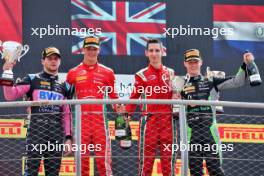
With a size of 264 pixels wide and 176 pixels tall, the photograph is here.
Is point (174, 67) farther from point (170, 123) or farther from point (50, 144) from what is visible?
point (50, 144)

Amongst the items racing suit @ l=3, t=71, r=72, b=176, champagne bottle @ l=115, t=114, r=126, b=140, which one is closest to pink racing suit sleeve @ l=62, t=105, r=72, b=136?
racing suit @ l=3, t=71, r=72, b=176

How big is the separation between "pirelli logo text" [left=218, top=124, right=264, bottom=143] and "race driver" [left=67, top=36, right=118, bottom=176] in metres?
2.05

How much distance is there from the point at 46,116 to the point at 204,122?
1.48 m

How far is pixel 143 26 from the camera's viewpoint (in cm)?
916

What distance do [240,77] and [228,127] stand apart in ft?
6.00

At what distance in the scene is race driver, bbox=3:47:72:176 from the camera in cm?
675

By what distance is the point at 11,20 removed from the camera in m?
8.82

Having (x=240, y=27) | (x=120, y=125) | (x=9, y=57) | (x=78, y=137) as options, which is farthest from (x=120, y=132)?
(x=240, y=27)

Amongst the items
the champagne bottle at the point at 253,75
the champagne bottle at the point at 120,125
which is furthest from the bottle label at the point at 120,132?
the champagne bottle at the point at 253,75

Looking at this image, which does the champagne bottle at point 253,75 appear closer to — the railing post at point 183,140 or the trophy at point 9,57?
the railing post at point 183,140

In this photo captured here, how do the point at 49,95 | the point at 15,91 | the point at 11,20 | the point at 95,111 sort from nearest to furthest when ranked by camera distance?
the point at 15,91 → the point at 49,95 → the point at 95,111 → the point at 11,20

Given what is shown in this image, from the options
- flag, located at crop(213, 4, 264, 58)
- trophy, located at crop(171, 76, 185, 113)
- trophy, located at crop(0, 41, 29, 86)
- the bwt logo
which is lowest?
the bwt logo

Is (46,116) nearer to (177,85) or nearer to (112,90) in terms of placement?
(112,90)

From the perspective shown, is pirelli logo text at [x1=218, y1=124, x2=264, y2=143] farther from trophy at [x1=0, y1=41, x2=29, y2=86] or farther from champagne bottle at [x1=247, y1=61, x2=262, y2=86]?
trophy at [x1=0, y1=41, x2=29, y2=86]
